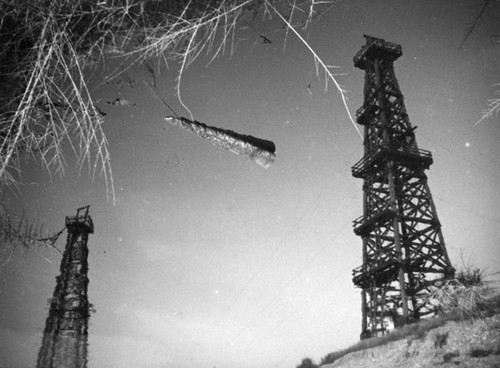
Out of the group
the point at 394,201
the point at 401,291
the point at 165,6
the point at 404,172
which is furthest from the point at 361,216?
the point at 165,6

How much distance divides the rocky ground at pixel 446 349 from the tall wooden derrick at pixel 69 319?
45.5ft

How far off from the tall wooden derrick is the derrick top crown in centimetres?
2451

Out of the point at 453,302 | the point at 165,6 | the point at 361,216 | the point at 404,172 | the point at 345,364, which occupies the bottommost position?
the point at 345,364

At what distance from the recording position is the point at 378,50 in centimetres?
2584

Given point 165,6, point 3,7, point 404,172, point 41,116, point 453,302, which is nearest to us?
point 3,7

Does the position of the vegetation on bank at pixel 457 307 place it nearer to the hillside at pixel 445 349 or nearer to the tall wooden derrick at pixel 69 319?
the hillside at pixel 445 349

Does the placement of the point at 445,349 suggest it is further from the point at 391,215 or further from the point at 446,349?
the point at 391,215

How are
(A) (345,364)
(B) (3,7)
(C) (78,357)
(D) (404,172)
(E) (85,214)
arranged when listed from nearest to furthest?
(B) (3,7)
(A) (345,364)
(C) (78,357)
(E) (85,214)
(D) (404,172)

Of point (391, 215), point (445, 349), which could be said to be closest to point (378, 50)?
point (391, 215)

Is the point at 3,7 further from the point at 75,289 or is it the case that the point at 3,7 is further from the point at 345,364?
the point at 75,289

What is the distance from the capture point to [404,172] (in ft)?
69.1

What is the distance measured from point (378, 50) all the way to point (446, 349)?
75.0 feet

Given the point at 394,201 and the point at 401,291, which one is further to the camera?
the point at 394,201

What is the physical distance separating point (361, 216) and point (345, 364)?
974 cm
